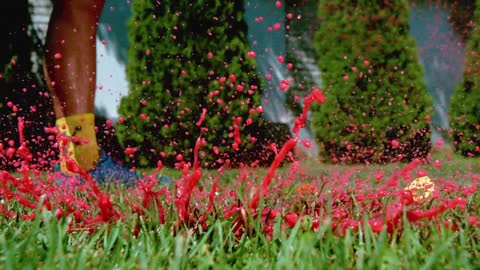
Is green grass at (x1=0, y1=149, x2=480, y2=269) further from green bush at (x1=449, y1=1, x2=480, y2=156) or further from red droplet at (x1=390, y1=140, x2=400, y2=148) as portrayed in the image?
green bush at (x1=449, y1=1, x2=480, y2=156)

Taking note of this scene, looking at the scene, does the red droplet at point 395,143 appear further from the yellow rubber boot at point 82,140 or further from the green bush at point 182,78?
the yellow rubber boot at point 82,140

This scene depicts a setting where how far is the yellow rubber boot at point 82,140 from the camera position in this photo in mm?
2969

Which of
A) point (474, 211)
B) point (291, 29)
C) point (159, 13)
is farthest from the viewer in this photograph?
point (291, 29)

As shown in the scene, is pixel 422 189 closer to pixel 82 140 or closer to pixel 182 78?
pixel 82 140

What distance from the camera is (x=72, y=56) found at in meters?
2.87

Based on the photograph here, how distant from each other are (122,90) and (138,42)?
1.09 metres

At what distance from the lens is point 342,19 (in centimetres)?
709

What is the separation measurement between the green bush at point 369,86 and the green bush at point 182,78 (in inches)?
55.7

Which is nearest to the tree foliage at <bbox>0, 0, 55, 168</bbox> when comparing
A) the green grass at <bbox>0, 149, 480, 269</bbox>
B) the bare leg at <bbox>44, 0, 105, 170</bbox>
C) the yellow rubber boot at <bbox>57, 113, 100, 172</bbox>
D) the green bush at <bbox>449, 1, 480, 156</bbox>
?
the yellow rubber boot at <bbox>57, 113, 100, 172</bbox>

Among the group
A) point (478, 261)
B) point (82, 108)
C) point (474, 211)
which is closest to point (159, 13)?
point (82, 108)

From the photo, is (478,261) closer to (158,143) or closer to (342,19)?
(158,143)

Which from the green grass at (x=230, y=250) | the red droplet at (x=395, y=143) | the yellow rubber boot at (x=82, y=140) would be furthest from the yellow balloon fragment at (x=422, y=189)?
the red droplet at (x=395, y=143)

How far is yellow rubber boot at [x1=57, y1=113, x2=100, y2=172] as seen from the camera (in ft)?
9.74

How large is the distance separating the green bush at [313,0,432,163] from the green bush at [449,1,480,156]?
693 millimetres
